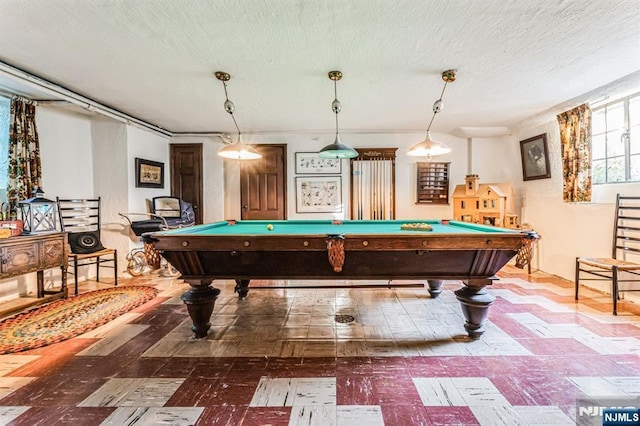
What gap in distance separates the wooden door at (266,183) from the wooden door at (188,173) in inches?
36.0

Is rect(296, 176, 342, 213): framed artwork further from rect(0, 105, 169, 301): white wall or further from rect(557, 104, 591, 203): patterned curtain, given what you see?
rect(557, 104, 591, 203): patterned curtain

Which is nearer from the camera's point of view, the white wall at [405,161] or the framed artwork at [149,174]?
the framed artwork at [149,174]

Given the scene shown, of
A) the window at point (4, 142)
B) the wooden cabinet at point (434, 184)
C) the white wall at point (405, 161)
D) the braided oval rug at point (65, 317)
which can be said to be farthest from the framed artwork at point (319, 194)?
the window at point (4, 142)

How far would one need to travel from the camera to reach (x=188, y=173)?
5863mm

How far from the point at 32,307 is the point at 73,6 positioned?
10.6 feet

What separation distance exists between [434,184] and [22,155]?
644cm

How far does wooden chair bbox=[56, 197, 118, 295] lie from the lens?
384 cm

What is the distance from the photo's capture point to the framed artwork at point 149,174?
4828 mm

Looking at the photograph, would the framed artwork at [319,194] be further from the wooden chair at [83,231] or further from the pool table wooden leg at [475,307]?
the pool table wooden leg at [475,307]

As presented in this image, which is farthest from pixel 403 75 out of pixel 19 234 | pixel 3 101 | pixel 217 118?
pixel 3 101

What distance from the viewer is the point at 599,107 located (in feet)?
12.4

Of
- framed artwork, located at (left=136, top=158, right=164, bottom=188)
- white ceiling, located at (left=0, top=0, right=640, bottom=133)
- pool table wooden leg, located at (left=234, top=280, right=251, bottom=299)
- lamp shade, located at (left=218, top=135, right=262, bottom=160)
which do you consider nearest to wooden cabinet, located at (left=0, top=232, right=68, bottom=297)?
framed artwork, located at (left=136, top=158, right=164, bottom=188)

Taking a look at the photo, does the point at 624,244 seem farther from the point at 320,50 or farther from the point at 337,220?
the point at 320,50

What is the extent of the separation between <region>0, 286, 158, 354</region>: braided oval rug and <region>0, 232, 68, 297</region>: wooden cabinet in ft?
1.31
